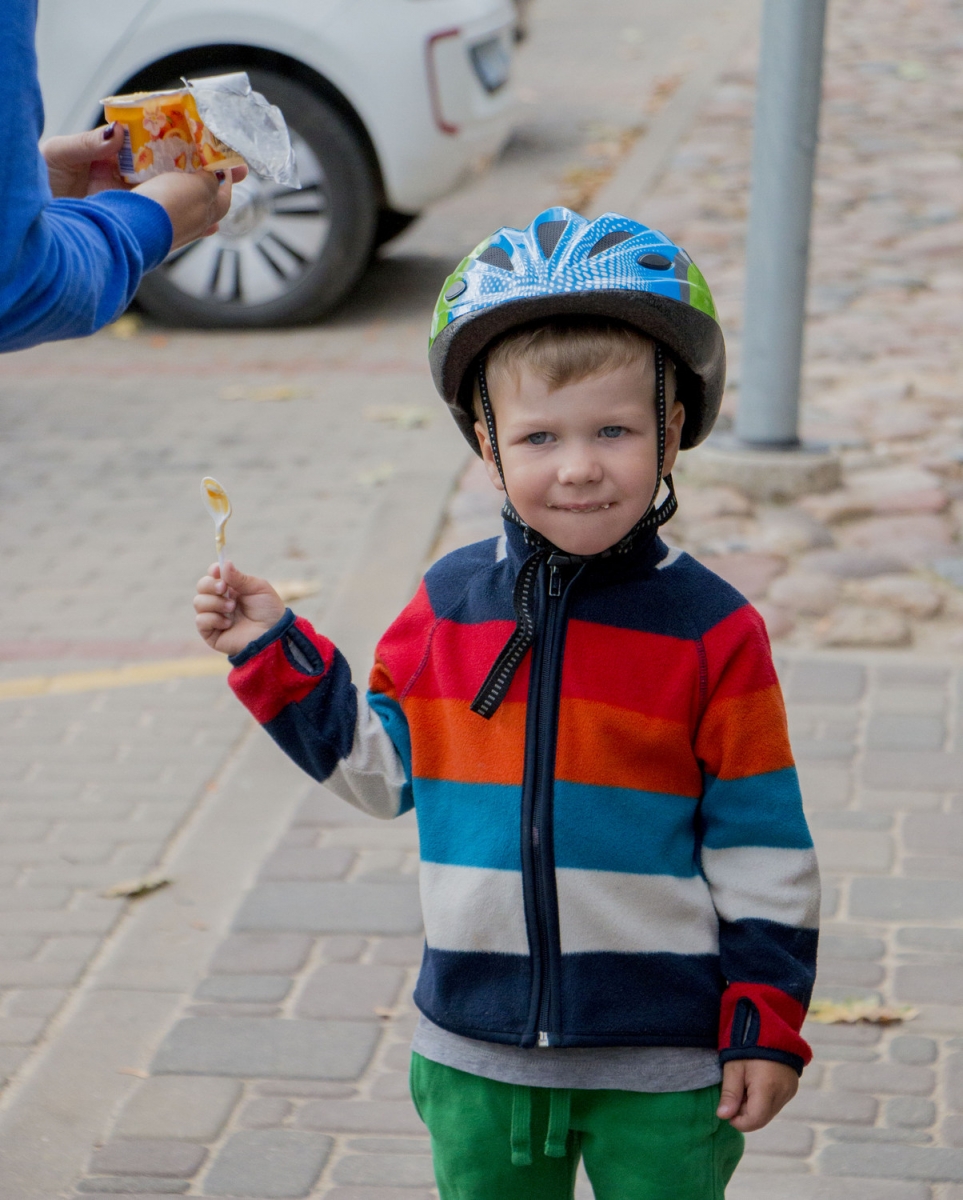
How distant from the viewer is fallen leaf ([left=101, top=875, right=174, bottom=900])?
3760 millimetres

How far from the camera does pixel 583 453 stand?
1.97 m

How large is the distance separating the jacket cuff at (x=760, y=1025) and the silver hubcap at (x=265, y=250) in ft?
19.6

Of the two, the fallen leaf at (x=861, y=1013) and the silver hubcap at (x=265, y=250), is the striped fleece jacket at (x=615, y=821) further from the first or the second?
the silver hubcap at (x=265, y=250)

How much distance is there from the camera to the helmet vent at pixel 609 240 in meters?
2.00

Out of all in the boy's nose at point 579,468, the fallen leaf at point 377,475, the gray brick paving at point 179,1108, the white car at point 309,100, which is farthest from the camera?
the white car at point 309,100

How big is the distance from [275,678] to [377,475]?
13.8ft

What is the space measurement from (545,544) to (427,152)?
19.3 feet

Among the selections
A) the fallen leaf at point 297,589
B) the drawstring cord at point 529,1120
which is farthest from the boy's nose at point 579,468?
the fallen leaf at point 297,589

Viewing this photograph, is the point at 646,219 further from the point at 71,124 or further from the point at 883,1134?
the point at 883,1134

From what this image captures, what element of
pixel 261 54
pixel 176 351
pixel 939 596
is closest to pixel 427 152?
pixel 261 54

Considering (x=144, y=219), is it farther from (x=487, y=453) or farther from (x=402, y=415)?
(x=402, y=415)

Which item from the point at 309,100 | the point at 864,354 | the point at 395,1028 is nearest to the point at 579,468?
the point at 395,1028

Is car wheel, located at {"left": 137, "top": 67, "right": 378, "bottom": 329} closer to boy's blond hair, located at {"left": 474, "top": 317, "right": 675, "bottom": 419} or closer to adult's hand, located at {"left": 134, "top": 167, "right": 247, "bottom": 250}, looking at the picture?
adult's hand, located at {"left": 134, "top": 167, "right": 247, "bottom": 250}

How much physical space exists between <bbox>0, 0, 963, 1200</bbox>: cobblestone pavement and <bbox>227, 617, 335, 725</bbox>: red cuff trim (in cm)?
111
